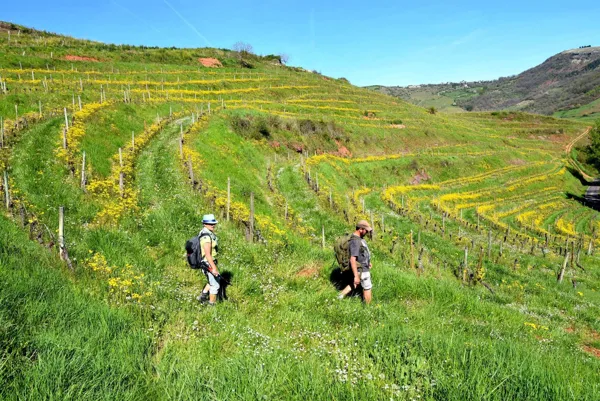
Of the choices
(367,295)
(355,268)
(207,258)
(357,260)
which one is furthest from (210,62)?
(367,295)

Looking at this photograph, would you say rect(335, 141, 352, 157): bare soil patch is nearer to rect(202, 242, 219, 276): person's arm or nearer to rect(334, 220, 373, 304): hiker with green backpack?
rect(334, 220, 373, 304): hiker with green backpack

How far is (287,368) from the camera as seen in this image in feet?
15.3

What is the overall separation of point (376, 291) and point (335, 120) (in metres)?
56.8

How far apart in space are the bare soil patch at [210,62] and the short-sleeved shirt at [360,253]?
9348cm

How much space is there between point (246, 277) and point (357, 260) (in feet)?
10.7

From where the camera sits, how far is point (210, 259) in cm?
827

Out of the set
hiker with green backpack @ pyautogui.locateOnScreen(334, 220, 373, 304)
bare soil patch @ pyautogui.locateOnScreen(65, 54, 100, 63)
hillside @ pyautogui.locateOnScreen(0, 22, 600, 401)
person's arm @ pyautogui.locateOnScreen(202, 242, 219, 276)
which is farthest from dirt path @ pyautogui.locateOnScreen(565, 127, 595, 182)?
bare soil patch @ pyautogui.locateOnScreen(65, 54, 100, 63)

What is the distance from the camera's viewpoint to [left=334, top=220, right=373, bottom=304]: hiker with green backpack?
29.8 feet

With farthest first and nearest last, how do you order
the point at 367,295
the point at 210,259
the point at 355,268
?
1. the point at 367,295
2. the point at 355,268
3. the point at 210,259

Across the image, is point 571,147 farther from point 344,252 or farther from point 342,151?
point 344,252

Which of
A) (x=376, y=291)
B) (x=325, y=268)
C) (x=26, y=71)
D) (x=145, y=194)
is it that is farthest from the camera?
(x=26, y=71)

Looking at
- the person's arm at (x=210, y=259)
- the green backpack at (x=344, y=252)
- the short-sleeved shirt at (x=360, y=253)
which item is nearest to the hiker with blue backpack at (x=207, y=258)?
the person's arm at (x=210, y=259)

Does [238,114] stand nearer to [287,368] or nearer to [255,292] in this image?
[255,292]

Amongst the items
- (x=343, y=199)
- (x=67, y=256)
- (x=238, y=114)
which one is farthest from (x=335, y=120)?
(x=67, y=256)
